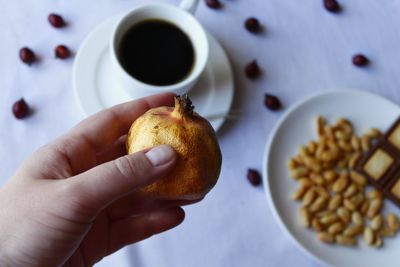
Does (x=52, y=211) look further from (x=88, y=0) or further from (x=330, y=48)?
(x=330, y=48)

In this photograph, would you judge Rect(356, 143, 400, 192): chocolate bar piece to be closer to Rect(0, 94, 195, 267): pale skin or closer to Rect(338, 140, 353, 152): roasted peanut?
Rect(338, 140, 353, 152): roasted peanut

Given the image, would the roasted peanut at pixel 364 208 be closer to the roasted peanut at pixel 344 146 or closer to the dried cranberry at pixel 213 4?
the roasted peanut at pixel 344 146

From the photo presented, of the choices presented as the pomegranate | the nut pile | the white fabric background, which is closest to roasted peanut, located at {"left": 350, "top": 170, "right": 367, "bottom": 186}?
the nut pile

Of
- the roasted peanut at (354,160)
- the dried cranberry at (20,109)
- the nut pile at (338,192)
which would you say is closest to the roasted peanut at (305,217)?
the nut pile at (338,192)

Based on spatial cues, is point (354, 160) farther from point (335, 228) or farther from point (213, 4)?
point (213, 4)

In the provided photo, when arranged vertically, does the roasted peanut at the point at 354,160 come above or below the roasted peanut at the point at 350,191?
above

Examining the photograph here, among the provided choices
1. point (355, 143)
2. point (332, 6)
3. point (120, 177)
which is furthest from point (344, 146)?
point (120, 177)
